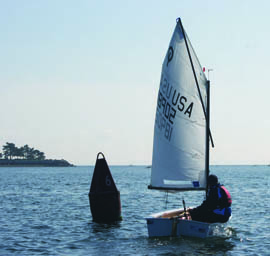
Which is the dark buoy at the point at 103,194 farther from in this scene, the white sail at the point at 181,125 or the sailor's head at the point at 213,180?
the sailor's head at the point at 213,180

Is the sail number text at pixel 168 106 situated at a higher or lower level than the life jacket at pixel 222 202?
higher

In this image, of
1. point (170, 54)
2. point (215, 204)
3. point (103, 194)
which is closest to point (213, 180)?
point (215, 204)

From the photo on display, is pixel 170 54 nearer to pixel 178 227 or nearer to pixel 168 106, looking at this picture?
pixel 168 106

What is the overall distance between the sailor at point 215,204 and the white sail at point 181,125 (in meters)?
0.75

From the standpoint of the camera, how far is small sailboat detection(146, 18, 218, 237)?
819 inches

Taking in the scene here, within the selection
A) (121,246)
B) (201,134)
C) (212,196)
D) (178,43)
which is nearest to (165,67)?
(178,43)

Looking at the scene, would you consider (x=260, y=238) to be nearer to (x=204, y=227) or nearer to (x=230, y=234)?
(x=230, y=234)

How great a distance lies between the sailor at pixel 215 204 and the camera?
66.8 ft

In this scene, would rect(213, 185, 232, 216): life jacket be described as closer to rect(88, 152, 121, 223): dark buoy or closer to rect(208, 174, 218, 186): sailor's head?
rect(208, 174, 218, 186): sailor's head

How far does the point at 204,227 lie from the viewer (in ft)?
65.3

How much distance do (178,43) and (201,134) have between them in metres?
4.00

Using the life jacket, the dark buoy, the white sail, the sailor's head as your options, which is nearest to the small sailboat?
the white sail

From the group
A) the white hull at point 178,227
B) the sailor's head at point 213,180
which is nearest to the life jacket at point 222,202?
the sailor's head at point 213,180

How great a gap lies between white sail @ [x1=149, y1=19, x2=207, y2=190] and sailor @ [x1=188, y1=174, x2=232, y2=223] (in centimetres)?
75
